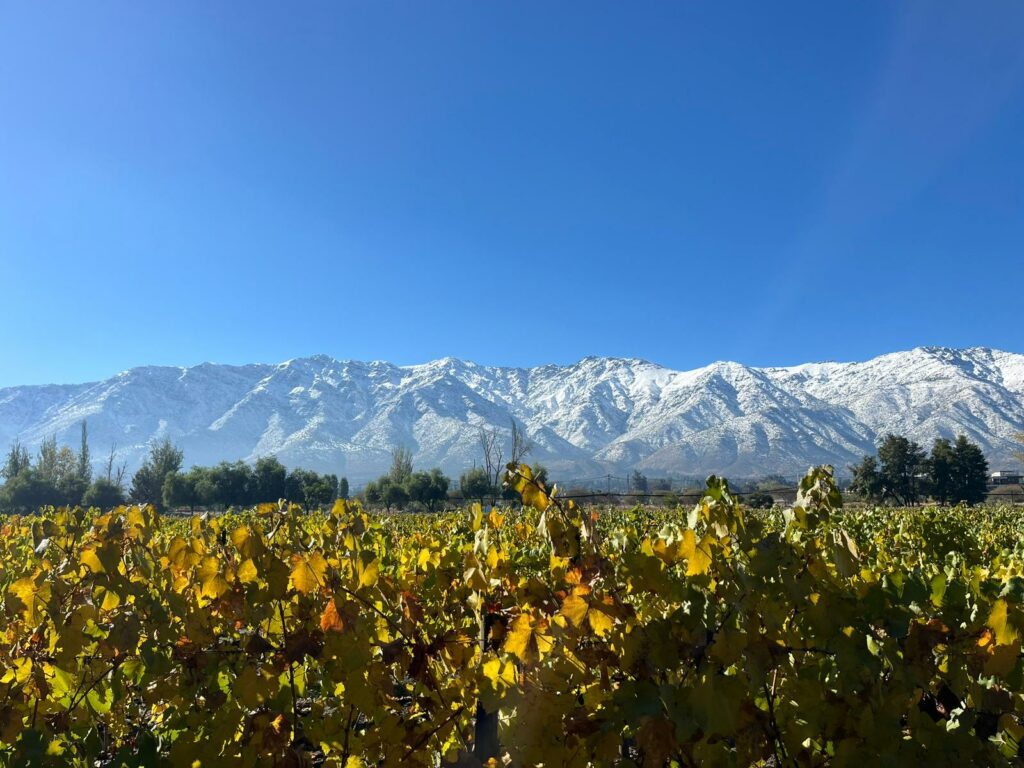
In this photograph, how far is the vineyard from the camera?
1.27m

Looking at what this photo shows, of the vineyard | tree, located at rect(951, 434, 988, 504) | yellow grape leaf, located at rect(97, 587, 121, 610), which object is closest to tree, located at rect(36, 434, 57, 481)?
yellow grape leaf, located at rect(97, 587, 121, 610)

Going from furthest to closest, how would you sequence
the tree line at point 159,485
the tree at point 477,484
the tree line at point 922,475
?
the tree at point 477,484 < the tree line at point 159,485 < the tree line at point 922,475

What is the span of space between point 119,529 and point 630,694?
184 cm

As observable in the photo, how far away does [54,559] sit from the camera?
3197 mm

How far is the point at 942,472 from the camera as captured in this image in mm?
54469

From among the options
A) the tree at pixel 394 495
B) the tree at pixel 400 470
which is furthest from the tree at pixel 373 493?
the tree at pixel 400 470

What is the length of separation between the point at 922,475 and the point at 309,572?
68225mm

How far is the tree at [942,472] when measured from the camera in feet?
176

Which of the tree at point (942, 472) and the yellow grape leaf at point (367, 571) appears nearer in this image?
the yellow grape leaf at point (367, 571)

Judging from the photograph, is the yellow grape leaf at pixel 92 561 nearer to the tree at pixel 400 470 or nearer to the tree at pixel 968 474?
the tree at pixel 400 470

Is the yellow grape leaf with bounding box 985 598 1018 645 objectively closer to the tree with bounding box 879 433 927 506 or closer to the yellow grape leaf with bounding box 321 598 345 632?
the yellow grape leaf with bounding box 321 598 345 632

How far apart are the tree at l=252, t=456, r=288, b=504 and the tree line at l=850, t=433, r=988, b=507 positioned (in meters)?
57.0

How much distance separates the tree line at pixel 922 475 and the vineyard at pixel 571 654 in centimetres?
6107

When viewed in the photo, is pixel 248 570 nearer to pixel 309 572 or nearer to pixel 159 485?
pixel 309 572
